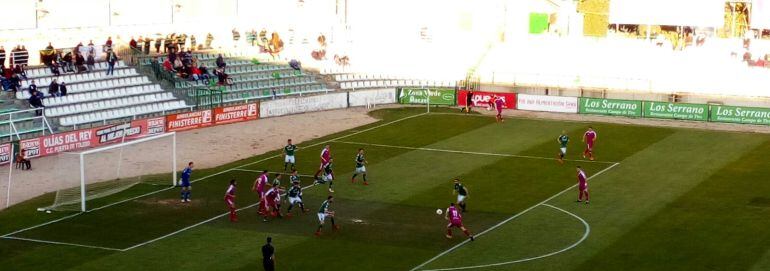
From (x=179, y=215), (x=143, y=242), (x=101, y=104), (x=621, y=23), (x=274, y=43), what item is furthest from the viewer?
(x=621, y=23)

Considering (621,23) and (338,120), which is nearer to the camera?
(338,120)

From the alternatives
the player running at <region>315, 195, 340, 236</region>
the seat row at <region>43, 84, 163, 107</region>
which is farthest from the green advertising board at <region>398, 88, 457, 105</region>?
the player running at <region>315, 195, 340, 236</region>

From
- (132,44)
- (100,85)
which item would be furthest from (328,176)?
(132,44)

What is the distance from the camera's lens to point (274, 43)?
78.6 meters

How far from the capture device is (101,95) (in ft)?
205

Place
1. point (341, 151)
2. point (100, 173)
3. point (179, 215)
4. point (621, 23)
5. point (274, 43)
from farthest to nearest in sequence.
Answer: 1. point (621, 23)
2. point (274, 43)
3. point (341, 151)
4. point (100, 173)
5. point (179, 215)

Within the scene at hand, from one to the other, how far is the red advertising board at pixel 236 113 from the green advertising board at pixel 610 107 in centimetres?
1981

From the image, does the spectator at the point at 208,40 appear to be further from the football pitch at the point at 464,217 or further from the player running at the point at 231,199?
the player running at the point at 231,199

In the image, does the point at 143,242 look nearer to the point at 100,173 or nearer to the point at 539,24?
the point at 100,173

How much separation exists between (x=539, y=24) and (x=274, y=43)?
24055 millimetres

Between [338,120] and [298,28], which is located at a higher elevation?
[298,28]

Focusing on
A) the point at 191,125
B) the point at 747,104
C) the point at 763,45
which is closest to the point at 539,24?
the point at 763,45

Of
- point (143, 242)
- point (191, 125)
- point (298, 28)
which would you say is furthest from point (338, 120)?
point (143, 242)

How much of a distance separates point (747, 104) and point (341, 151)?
28687 millimetres
